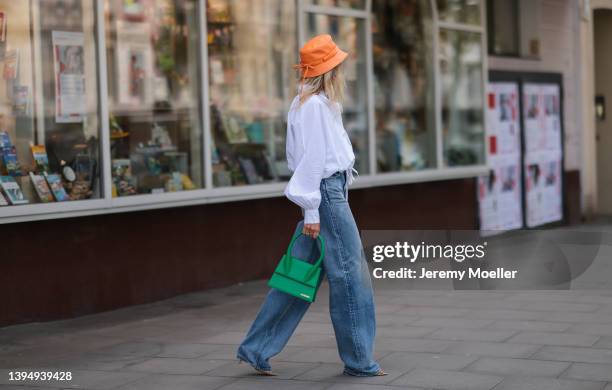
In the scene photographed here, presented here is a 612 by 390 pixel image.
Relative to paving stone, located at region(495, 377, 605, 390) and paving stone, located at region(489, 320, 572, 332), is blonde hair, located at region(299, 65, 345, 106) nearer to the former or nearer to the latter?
paving stone, located at region(495, 377, 605, 390)

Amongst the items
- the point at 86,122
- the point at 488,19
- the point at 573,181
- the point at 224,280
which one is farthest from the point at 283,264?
the point at 573,181

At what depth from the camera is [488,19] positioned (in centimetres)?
1445

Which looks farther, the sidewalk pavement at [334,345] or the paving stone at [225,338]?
the paving stone at [225,338]

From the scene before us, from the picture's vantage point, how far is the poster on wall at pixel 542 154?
14.7 m

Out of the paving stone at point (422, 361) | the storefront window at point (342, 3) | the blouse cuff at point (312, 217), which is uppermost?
the storefront window at point (342, 3)

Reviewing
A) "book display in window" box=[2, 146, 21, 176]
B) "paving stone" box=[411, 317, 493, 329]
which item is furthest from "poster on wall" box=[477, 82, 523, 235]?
"book display in window" box=[2, 146, 21, 176]

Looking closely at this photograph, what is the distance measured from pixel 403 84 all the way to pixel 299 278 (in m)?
6.89

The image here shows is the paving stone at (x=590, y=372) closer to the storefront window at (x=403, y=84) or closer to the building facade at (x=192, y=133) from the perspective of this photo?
the building facade at (x=192, y=133)

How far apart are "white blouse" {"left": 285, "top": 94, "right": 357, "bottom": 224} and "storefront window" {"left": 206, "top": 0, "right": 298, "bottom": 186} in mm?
3898

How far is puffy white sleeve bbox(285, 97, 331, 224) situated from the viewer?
5.73m

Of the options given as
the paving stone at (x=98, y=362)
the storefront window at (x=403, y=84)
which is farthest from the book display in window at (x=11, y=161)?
the storefront window at (x=403, y=84)

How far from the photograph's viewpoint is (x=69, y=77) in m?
8.28

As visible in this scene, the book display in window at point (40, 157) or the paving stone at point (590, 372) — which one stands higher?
the book display in window at point (40, 157)

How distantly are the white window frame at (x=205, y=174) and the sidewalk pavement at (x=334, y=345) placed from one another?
0.82m
